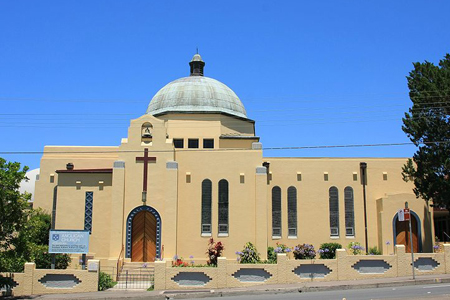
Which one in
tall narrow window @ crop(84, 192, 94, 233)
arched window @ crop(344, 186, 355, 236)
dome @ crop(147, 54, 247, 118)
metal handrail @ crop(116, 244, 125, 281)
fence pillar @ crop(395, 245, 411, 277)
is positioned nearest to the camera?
fence pillar @ crop(395, 245, 411, 277)

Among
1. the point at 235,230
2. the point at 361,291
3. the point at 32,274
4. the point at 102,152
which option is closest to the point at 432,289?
the point at 361,291

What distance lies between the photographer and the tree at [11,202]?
61.0 ft

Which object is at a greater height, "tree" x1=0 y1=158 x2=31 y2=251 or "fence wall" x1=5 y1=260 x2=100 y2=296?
"tree" x1=0 y1=158 x2=31 y2=251

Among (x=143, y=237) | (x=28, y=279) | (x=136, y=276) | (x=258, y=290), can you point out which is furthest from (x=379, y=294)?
(x=28, y=279)

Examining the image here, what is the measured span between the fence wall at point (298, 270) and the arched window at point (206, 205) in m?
6.40

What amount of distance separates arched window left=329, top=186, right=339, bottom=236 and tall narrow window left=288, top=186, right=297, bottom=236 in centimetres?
200

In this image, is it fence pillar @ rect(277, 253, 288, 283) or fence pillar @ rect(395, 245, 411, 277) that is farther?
fence pillar @ rect(395, 245, 411, 277)

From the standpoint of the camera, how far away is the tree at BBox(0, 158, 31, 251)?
18.6m

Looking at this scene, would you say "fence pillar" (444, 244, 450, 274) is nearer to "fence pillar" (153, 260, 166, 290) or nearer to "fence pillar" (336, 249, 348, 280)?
"fence pillar" (336, 249, 348, 280)

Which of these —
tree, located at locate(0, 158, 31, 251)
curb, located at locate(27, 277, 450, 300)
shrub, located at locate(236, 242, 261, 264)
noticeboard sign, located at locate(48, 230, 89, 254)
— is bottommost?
curb, located at locate(27, 277, 450, 300)

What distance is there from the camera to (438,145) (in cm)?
2620

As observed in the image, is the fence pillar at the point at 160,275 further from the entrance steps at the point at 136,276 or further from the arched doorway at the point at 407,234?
the arched doorway at the point at 407,234

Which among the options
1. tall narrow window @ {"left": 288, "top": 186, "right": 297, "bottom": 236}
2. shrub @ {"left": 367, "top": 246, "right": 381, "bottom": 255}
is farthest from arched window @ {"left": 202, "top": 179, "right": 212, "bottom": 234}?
shrub @ {"left": 367, "top": 246, "right": 381, "bottom": 255}

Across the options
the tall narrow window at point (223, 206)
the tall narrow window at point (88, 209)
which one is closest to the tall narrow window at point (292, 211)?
the tall narrow window at point (223, 206)
